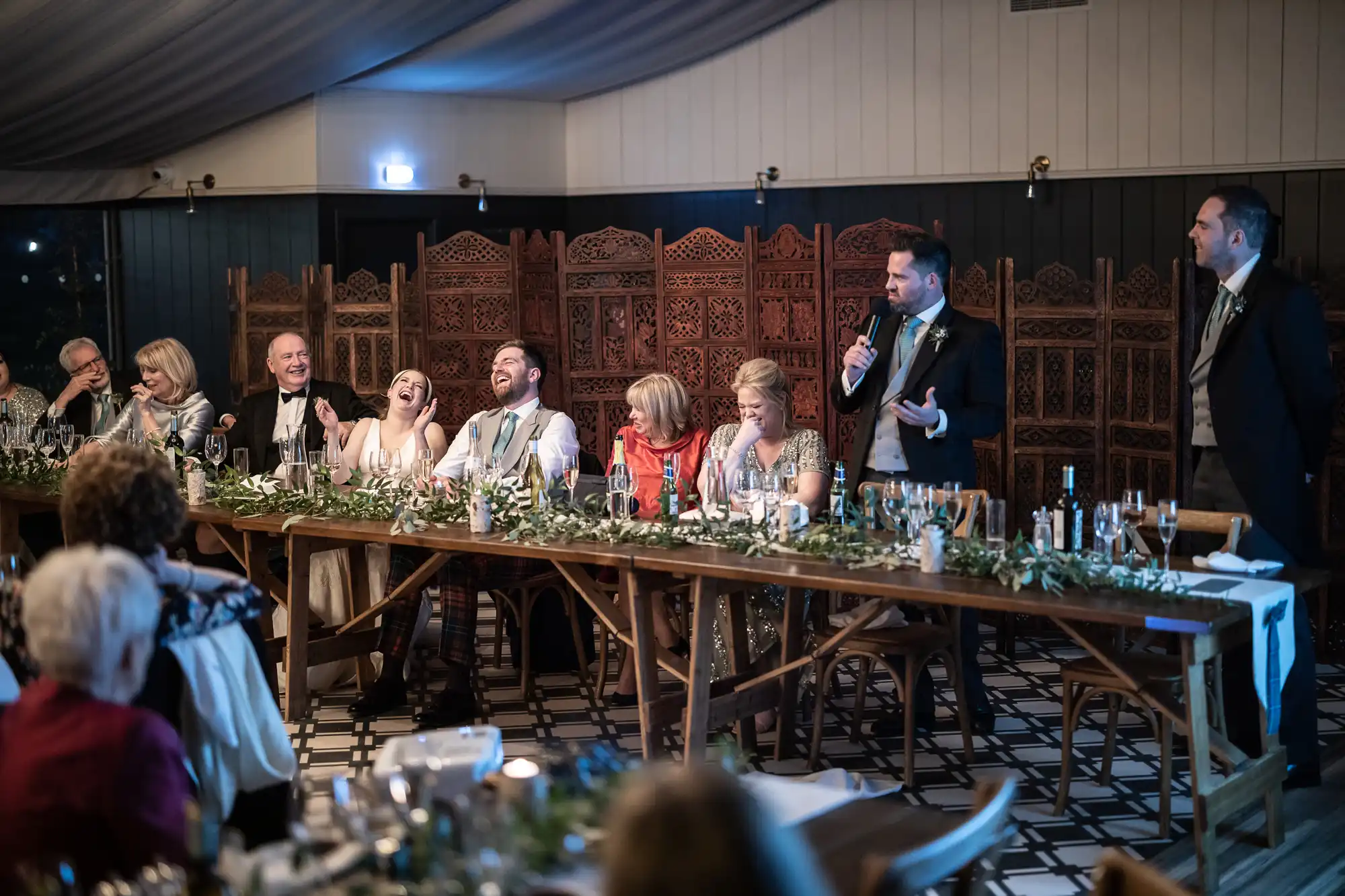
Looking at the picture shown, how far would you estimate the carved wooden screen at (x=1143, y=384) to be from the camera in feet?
21.7

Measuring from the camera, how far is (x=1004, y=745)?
17.1 ft

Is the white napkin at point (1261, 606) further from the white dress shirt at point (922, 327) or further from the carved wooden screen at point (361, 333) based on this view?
the carved wooden screen at point (361, 333)

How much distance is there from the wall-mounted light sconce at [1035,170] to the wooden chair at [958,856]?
7.54 metres

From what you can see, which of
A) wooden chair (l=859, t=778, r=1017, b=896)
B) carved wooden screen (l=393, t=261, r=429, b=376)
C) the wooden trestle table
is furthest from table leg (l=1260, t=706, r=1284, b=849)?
carved wooden screen (l=393, t=261, r=429, b=376)

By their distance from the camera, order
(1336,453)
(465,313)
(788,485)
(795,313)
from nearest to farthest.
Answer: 1. (788,485)
2. (1336,453)
3. (795,313)
4. (465,313)

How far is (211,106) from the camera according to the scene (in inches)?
370

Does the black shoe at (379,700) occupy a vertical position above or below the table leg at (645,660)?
below

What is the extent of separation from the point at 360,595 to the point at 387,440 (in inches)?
27.0

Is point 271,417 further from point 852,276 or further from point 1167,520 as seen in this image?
point 1167,520

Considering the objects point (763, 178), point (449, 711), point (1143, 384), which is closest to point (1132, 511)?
point (449, 711)

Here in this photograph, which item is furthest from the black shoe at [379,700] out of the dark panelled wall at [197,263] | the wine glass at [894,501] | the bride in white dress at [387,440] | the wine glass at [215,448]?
the dark panelled wall at [197,263]

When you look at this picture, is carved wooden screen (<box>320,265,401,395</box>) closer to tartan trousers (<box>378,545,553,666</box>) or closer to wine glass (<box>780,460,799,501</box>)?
tartan trousers (<box>378,545,553,666</box>)

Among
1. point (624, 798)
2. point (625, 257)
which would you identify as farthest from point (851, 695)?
point (624, 798)

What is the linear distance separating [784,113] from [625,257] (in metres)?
2.78
